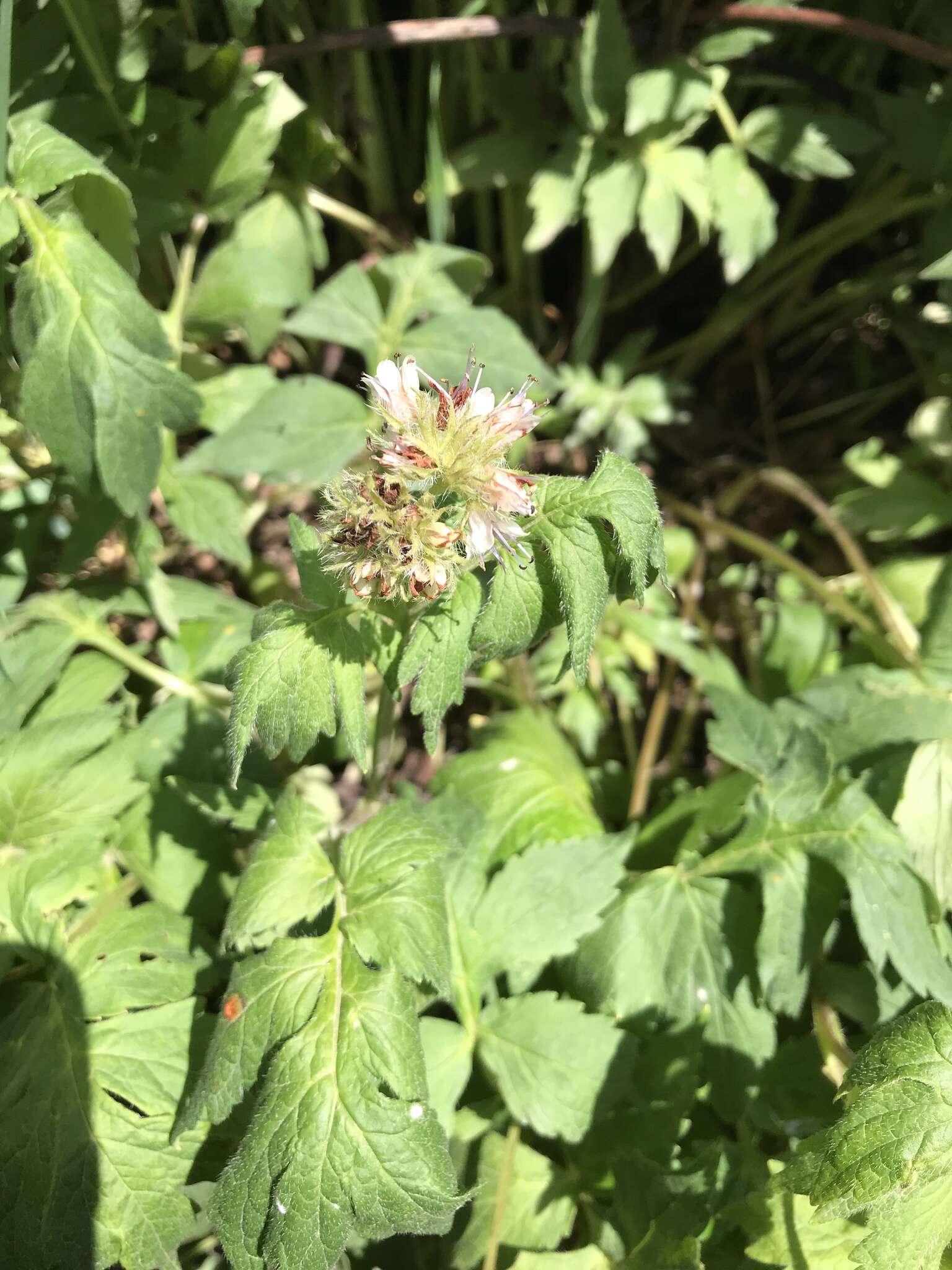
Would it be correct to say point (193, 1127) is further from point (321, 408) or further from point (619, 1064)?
point (321, 408)

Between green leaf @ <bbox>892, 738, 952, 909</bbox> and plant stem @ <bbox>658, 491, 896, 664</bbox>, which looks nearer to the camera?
green leaf @ <bbox>892, 738, 952, 909</bbox>

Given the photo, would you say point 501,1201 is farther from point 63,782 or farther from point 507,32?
point 507,32

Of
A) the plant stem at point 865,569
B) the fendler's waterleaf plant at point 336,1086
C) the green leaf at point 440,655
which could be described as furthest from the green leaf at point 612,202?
the fendler's waterleaf plant at point 336,1086

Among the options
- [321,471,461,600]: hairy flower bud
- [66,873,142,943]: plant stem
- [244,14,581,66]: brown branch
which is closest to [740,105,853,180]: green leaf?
[244,14,581,66]: brown branch

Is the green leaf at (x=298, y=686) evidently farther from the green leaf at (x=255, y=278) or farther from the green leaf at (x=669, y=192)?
the green leaf at (x=669, y=192)

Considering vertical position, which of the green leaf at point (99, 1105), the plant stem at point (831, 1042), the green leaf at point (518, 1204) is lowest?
the green leaf at point (518, 1204)

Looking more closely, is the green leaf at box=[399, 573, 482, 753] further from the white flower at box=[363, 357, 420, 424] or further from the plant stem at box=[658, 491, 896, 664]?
the plant stem at box=[658, 491, 896, 664]
